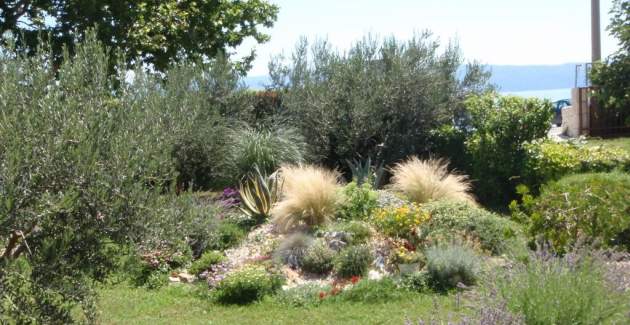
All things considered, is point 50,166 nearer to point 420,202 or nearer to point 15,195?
point 15,195

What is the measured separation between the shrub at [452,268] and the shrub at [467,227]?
2.63 ft

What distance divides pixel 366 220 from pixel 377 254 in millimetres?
1202

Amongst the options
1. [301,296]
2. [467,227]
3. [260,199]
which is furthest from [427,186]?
[301,296]

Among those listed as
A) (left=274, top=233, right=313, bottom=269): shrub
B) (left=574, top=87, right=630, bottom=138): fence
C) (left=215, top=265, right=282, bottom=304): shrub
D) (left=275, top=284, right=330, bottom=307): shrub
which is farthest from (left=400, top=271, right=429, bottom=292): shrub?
(left=574, top=87, right=630, bottom=138): fence

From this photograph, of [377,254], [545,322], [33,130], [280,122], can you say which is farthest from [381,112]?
[33,130]

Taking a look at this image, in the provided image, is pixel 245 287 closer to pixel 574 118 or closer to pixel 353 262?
pixel 353 262

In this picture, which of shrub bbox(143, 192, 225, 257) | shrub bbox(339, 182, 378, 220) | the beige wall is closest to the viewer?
shrub bbox(143, 192, 225, 257)

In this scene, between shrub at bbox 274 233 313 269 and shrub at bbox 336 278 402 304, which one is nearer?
shrub at bbox 336 278 402 304

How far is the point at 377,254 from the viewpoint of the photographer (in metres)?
8.94

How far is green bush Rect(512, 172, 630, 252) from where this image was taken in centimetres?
820

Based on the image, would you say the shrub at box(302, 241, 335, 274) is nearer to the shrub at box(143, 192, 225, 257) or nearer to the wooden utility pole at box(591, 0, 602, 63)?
the shrub at box(143, 192, 225, 257)

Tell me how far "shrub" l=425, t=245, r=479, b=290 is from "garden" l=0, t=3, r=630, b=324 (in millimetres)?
23

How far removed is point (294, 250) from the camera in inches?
362

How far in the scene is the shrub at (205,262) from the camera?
9.23 metres
